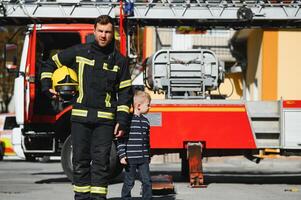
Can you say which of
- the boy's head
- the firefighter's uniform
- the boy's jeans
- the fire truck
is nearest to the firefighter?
the firefighter's uniform

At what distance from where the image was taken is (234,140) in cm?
1257

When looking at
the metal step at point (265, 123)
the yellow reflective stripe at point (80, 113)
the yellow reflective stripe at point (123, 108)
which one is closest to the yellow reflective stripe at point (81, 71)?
the yellow reflective stripe at point (80, 113)

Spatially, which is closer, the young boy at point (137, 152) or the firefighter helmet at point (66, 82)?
the firefighter helmet at point (66, 82)

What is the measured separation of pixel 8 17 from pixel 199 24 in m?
Answer: 3.84

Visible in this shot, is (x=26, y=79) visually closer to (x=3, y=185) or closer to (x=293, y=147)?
(x=3, y=185)

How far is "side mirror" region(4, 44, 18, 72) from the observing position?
43.1 feet

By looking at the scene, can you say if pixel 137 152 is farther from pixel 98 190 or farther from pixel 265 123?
pixel 265 123

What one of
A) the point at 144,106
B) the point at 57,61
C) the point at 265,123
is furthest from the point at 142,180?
the point at 265,123

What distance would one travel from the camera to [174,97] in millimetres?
12891

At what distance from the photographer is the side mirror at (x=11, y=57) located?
43.1ft

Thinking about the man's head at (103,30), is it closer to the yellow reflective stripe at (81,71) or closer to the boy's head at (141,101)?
the yellow reflective stripe at (81,71)

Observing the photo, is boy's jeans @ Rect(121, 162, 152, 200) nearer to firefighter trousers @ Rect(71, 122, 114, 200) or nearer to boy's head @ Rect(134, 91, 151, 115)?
boy's head @ Rect(134, 91, 151, 115)

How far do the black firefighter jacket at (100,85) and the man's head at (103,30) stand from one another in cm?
10

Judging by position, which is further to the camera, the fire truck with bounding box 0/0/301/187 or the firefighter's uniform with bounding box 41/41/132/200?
the fire truck with bounding box 0/0/301/187
